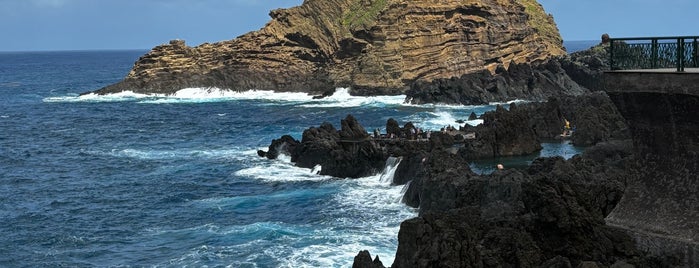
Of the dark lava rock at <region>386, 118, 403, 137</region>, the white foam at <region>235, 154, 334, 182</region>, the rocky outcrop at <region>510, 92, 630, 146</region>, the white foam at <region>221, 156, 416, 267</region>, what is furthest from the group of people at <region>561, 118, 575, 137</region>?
the white foam at <region>235, 154, 334, 182</region>

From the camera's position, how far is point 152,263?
32.1 m

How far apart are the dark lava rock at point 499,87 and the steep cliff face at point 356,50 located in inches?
373

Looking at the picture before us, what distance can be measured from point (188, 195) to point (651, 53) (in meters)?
33.3

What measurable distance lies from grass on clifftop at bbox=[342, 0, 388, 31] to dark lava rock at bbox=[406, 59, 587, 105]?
53.8 feet

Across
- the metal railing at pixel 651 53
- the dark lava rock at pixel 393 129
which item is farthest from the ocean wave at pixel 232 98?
the metal railing at pixel 651 53

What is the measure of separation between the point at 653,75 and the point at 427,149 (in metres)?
35.8

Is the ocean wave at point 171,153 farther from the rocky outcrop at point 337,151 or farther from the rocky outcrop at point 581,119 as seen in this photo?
the rocky outcrop at point 581,119

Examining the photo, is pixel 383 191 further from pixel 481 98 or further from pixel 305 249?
pixel 481 98

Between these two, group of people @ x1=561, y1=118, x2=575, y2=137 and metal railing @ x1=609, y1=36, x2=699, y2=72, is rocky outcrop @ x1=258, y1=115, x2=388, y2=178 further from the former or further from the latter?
metal railing @ x1=609, y1=36, x2=699, y2=72

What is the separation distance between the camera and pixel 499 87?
97375 millimetres

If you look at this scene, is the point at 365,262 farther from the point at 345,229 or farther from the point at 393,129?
the point at 393,129

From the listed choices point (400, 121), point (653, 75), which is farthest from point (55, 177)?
point (653, 75)

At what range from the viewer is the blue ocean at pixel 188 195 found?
33.7m

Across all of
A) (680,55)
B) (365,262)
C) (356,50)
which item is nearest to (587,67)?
(356,50)
